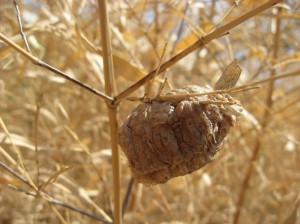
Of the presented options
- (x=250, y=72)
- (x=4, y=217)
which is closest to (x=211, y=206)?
(x=250, y=72)

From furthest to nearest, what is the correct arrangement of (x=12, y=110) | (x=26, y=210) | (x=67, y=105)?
1. (x=12, y=110)
2. (x=67, y=105)
3. (x=26, y=210)

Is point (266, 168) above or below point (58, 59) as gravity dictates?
below

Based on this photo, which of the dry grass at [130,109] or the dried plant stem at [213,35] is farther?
the dry grass at [130,109]

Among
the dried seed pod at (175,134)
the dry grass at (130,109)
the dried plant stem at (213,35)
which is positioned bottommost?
the dried seed pod at (175,134)

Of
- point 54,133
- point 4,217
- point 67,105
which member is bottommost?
point 4,217

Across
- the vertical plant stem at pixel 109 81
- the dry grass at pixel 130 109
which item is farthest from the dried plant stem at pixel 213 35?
the dry grass at pixel 130 109

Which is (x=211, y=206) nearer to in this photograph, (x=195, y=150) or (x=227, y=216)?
(x=227, y=216)

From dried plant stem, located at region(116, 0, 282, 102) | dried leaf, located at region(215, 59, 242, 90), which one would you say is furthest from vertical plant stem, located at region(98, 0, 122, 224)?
dried leaf, located at region(215, 59, 242, 90)

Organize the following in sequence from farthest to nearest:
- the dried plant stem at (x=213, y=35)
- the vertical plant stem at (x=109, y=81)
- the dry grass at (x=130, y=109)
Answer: the dry grass at (x=130, y=109) → the vertical plant stem at (x=109, y=81) → the dried plant stem at (x=213, y=35)

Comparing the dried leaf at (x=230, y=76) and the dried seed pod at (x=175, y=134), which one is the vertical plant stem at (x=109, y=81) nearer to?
the dried seed pod at (x=175, y=134)

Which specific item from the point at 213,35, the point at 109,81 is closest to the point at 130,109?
the point at 109,81
